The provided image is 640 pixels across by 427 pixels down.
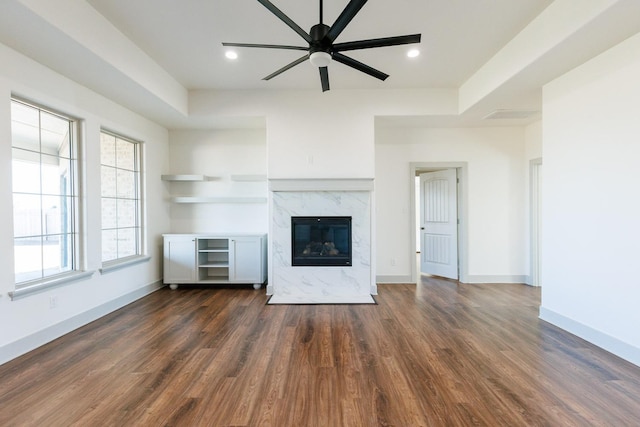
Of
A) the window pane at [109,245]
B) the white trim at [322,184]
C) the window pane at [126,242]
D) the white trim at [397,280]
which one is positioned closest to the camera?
the window pane at [109,245]

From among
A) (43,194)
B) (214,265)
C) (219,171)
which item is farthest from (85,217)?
(219,171)

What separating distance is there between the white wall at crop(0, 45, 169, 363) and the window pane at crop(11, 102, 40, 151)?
158mm

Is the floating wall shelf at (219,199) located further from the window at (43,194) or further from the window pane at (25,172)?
the window pane at (25,172)

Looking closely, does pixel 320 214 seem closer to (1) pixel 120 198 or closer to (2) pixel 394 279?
(2) pixel 394 279

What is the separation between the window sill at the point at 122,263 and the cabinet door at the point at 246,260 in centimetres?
123

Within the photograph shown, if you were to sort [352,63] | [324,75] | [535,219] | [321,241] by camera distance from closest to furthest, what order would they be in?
[352,63]
[324,75]
[321,241]
[535,219]

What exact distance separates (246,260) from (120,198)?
6.39 feet

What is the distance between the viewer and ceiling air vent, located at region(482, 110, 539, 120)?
13.2 ft

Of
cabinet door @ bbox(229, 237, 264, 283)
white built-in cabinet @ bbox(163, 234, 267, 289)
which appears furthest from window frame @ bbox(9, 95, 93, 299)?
cabinet door @ bbox(229, 237, 264, 283)

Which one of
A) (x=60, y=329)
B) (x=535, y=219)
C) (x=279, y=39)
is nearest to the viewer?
(x=60, y=329)

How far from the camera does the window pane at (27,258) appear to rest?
261 cm

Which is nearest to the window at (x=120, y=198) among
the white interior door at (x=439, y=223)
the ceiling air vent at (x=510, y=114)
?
Result: the white interior door at (x=439, y=223)

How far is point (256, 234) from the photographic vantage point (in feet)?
14.7

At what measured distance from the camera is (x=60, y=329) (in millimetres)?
2822
